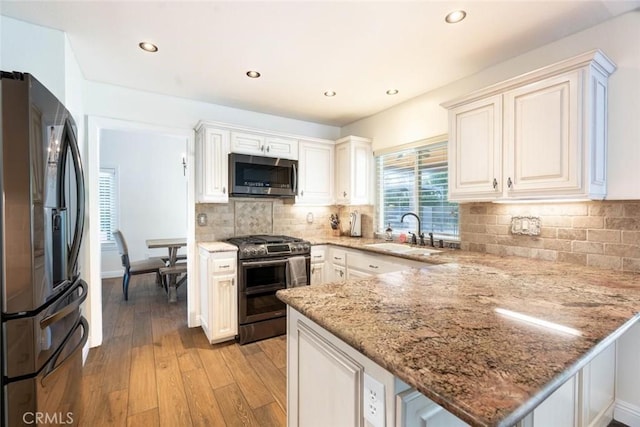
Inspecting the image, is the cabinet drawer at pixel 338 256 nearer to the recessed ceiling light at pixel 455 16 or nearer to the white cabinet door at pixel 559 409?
the white cabinet door at pixel 559 409

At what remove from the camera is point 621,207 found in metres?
1.78

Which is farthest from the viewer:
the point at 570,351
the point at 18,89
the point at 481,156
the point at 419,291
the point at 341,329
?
the point at 481,156

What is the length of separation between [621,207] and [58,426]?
3.29 m

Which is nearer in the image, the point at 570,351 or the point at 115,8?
the point at 570,351

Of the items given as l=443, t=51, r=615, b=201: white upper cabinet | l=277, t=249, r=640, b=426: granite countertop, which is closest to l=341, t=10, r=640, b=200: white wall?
l=443, t=51, r=615, b=201: white upper cabinet

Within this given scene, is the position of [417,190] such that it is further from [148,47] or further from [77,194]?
[77,194]

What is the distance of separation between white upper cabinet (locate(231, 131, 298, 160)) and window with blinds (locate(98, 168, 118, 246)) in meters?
3.54

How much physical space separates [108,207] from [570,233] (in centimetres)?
646

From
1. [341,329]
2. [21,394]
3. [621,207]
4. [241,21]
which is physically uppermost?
[241,21]

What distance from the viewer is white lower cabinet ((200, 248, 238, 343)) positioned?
8.81 feet

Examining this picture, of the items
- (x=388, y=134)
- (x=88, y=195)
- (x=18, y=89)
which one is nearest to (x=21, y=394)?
(x=18, y=89)

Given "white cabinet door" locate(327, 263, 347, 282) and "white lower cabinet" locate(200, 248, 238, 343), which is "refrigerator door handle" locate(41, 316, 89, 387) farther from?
"white cabinet door" locate(327, 263, 347, 282)

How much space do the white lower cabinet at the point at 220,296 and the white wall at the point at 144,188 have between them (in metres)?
2.90

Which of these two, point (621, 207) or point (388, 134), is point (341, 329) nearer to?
point (621, 207)
